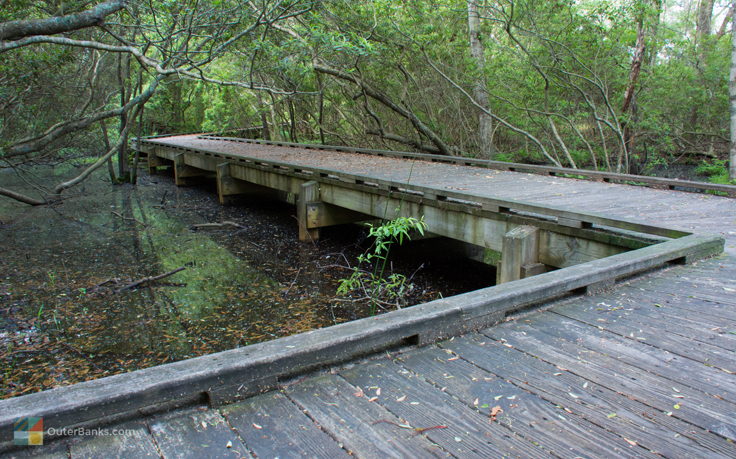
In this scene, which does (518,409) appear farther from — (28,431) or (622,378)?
(28,431)

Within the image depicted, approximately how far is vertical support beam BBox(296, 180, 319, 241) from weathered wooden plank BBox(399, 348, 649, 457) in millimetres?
8066

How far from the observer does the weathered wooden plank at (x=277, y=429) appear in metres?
1.83

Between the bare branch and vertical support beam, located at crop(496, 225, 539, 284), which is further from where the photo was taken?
the bare branch

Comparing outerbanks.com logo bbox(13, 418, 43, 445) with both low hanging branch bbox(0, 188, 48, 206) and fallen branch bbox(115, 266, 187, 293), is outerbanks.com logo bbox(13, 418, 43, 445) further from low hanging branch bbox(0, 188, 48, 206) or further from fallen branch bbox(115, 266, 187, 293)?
low hanging branch bbox(0, 188, 48, 206)

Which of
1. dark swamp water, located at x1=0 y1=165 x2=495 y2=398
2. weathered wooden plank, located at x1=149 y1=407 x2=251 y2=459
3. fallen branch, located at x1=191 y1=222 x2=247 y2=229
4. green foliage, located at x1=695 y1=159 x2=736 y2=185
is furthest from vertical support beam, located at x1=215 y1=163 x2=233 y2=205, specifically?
green foliage, located at x1=695 y1=159 x2=736 y2=185

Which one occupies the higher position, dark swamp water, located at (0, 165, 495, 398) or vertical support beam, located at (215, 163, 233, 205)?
vertical support beam, located at (215, 163, 233, 205)

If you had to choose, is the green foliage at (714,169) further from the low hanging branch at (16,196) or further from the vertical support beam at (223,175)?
the low hanging branch at (16,196)

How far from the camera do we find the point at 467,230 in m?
7.25

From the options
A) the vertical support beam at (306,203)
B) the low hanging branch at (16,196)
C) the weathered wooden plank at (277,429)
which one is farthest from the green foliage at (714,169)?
the low hanging branch at (16,196)

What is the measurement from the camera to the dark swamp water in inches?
229

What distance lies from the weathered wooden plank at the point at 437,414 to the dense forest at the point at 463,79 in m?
8.45

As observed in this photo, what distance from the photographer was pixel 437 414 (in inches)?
81.0

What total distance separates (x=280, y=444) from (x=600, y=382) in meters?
1.42

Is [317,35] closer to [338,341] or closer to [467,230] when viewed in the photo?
[467,230]
